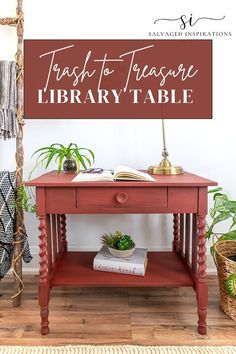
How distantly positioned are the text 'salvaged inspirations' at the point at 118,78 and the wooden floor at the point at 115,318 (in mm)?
1017

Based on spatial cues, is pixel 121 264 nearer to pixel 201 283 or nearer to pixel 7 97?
pixel 201 283

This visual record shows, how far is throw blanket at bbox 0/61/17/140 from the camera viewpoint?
1.50 metres

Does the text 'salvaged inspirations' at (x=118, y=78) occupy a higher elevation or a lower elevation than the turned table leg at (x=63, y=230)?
Result: higher

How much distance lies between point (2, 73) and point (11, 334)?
3.99 ft

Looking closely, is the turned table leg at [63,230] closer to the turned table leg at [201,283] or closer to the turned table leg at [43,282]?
the turned table leg at [43,282]

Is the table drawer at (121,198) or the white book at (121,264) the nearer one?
the table drawer at (121,198)

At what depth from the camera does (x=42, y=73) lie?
1.76 metres

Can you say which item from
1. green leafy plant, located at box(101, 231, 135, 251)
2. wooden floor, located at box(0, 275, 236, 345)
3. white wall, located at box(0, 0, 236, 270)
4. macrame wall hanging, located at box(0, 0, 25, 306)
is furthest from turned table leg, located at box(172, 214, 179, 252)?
macrame wall hanging, located at box(0, 0, 25, 306)

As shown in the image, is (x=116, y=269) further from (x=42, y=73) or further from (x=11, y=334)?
(x=42, y=73)

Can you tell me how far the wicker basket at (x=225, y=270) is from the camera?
Answer: 134 centimetres

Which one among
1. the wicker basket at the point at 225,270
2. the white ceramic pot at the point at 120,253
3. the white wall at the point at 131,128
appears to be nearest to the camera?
the wicker basket at the point at 225,270

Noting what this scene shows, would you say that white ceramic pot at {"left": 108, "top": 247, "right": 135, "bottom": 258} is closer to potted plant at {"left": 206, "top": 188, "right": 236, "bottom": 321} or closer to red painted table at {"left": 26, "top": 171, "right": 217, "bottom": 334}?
red painted table at {"left": 26, "top": 171, "right": 217, "bottom": 334}

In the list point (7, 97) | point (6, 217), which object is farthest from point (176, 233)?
point (7, 97)

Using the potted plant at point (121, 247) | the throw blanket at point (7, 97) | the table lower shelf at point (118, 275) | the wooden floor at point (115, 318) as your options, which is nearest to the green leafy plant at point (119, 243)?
the potted plant at point (121, 247)
